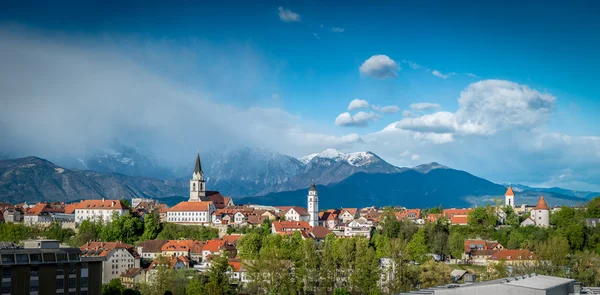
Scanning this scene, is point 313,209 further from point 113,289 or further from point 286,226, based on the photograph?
point 113,289

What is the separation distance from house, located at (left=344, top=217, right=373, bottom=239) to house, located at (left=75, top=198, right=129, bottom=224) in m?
34.4

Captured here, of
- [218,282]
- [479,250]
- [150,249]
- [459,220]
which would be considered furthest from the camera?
[459,220]

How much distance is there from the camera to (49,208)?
356ft

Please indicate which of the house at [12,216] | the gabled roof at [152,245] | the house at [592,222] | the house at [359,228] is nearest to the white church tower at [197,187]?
the house at [12,216]

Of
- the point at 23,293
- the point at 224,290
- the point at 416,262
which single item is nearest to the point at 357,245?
the point at 416,262

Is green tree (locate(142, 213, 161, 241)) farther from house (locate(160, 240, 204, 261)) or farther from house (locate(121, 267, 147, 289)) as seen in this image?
house (locate(121, 267, 147, 289))

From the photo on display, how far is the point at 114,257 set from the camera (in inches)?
3164

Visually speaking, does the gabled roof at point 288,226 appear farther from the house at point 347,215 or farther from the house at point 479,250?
the house at point 479,250

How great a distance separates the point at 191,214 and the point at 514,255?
50463 millimetres

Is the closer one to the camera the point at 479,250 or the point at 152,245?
the point at 479,250

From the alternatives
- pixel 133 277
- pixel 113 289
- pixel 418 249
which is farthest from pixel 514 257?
pixel 133 277

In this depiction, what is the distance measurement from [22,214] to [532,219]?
76.8 m

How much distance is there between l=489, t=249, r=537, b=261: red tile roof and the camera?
237ft

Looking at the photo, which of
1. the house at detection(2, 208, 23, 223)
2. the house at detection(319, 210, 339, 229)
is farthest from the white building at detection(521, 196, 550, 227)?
the house at detection(2, 208, 23, 223)
